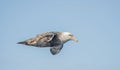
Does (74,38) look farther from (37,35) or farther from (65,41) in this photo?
(37,35)

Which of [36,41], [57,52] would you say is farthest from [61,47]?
[36,41]

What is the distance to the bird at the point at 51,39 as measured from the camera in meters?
63.3

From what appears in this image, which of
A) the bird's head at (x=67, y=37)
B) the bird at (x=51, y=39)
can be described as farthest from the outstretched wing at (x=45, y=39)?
the bird's head at (x=67, y=37)

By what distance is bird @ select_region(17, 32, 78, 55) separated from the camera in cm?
6331

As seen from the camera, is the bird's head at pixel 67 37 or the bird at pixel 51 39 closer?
the bird at pixel 51 39

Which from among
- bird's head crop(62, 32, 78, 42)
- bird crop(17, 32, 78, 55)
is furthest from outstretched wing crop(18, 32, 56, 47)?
bird's head crop(62, 32, 78, 42)

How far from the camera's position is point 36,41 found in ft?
A: 208

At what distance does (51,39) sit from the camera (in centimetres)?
6425

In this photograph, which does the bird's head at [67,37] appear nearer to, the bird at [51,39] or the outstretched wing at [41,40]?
the bird at [51,39]

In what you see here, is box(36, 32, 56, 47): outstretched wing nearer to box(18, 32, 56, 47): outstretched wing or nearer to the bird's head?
box(18, 32, 56, 47): outstretched wing

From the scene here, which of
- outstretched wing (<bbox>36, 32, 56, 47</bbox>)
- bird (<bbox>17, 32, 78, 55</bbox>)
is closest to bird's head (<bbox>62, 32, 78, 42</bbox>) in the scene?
bird (<bbox>17, 32, 78, 55</bbox>)

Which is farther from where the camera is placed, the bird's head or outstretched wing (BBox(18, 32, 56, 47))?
the bird's head

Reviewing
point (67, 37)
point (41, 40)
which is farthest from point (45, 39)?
point (67, 37)

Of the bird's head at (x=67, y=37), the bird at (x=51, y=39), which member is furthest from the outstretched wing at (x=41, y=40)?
the bird's head at (x=67, y=37)
